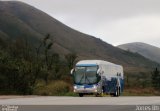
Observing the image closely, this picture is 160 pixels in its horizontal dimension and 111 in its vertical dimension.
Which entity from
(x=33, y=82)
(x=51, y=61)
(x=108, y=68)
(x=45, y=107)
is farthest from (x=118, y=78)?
(x=45, y=107)

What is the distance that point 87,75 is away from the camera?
47.1 m

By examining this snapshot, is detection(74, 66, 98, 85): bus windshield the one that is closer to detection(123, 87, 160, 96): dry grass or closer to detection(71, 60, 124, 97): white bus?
detection(71, 60, 124, 97): white bus

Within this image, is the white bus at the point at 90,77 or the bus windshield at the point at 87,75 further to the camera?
the bus windshield at the point at 87,75

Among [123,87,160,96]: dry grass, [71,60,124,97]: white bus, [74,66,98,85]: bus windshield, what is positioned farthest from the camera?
[123,87,160,96]: dry grass

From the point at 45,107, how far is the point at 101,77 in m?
27.4

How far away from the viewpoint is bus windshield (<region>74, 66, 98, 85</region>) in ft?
154

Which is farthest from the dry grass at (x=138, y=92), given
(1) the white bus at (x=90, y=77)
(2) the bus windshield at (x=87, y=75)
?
(2) the bus windshield at (x=87, y=75)

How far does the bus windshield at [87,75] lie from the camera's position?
46906 millimetres

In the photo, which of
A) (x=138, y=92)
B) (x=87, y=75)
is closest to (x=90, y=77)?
(x=87, y=75)

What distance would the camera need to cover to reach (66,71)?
82.4 m

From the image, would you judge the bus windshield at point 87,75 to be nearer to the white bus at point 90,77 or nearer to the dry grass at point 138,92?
the white bus at point 90,77

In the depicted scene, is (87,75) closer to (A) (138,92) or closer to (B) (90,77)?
(B) (90,77)

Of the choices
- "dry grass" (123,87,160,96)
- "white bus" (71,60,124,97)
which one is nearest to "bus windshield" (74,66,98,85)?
"white bus" (71,60,124,97)

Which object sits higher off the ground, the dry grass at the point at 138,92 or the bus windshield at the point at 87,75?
the bus windshield at the point at 87,75
